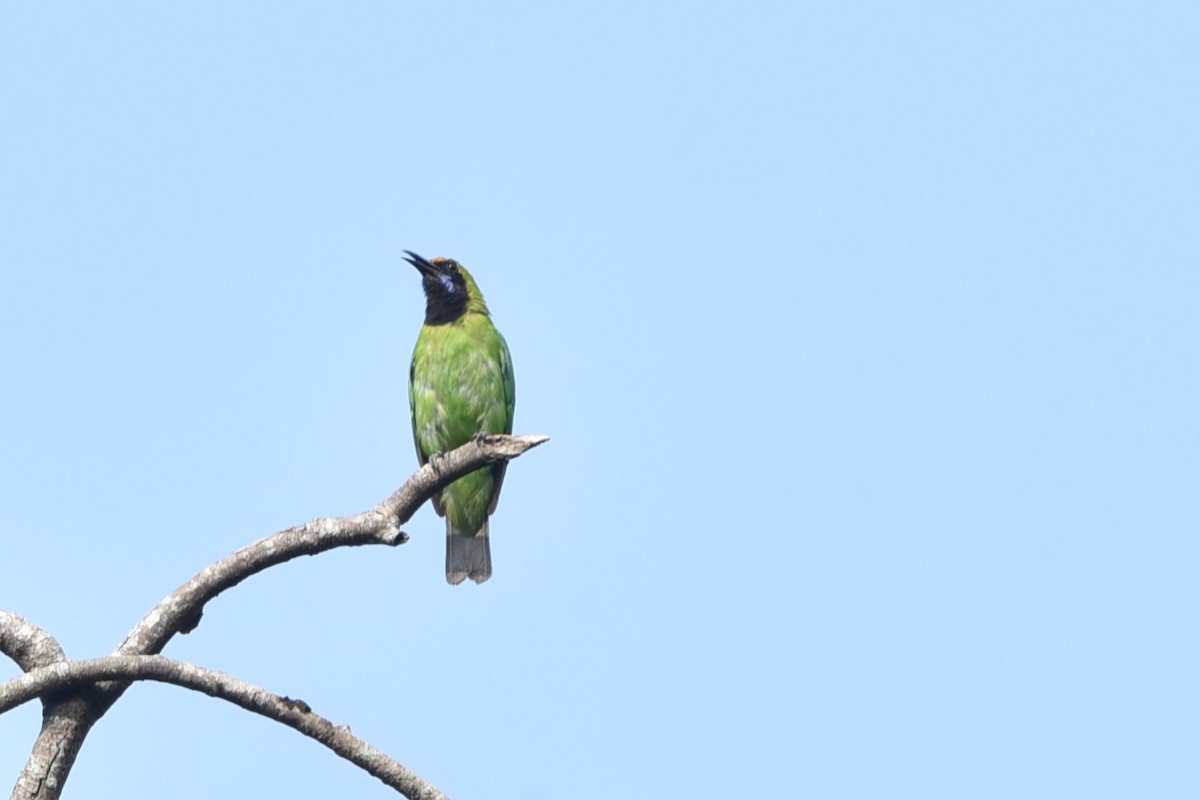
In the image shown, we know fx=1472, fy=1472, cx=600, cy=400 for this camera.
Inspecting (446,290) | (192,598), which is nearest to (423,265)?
(446,290)

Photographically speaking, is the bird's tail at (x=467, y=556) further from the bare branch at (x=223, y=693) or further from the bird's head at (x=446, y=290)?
the bare branch at (x=223, y=693)

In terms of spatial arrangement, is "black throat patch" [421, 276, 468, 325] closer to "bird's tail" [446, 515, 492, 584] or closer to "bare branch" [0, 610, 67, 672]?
"bird's tail" [446, 515, 492, 584]

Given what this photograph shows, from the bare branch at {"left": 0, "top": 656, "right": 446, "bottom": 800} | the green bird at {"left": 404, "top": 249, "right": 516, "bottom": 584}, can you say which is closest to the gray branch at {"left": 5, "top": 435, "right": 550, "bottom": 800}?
the bare branch at {"left": 0, "top": 656, "right": 446, "bottom": 800}

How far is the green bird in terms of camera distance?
9.74 meters

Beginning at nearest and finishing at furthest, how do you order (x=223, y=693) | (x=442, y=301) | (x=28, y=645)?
(x=223, y=693) < (x=28, y=645) < (x=442, y=301)

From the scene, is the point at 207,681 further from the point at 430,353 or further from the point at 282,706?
the point at 430,353

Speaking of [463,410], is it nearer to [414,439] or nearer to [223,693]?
[414,439]

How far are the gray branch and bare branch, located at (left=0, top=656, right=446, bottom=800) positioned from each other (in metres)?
0.11

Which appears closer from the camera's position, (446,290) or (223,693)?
(223,693)

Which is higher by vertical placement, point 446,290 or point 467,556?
point 446,290

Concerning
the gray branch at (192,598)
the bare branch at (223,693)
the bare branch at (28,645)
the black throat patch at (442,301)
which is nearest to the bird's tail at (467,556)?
the black throat patch at (442,301)

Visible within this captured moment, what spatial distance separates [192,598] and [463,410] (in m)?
4.53

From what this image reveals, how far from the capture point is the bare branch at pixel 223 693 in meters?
4.82

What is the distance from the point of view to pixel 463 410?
31.9 feet
